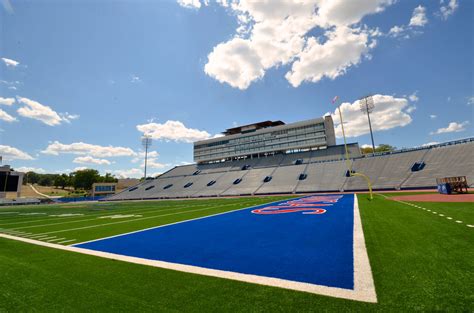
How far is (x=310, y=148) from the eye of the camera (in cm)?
5206

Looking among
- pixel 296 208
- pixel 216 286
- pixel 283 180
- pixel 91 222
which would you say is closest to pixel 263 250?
pixel 216 286

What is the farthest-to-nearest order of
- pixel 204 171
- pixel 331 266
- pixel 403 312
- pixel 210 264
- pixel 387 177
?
pixel 204 171 < pixel 387 177 < pixel 210 264 < pixel 331 266 < pixel 403 312

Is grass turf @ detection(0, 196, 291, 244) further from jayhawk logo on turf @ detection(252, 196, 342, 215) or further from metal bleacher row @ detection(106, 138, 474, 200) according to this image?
metal bleacher row @ detection(106, 138, 474, 200)

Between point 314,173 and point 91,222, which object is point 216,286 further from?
point 314,173

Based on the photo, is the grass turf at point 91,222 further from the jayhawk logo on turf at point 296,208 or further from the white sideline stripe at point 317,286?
the white sideline stripe at point 317,286

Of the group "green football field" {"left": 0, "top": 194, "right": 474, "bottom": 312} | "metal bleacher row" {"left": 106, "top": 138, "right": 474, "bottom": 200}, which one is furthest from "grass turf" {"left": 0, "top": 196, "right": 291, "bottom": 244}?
"metal bleacher row" {"left": 106, "top": 138, "right": 474, "bottom": 200}

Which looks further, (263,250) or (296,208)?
(296,208)

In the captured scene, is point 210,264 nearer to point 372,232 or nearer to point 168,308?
point 168,308

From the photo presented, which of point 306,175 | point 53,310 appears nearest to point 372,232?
point 53,310

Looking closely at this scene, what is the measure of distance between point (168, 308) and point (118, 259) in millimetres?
3346

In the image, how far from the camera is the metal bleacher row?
2886cm

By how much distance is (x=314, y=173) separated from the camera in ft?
129

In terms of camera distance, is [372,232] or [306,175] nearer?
[372,232]

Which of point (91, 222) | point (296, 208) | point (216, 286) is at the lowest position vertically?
point (91, 222)
